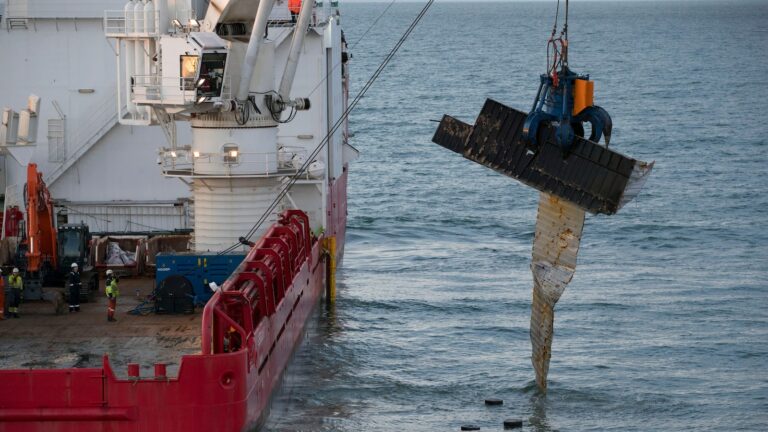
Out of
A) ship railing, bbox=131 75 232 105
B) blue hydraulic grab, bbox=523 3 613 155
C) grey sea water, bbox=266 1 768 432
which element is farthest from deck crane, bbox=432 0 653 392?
ship railing, bbox=131 75 232 105

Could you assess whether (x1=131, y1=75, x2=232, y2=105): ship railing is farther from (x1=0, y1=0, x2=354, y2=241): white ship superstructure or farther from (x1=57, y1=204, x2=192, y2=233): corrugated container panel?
(x1=57, y1=204, x2=192, y2=233): corrugated container panel

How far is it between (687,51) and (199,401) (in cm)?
16029

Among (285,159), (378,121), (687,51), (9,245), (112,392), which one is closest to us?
(112,392)

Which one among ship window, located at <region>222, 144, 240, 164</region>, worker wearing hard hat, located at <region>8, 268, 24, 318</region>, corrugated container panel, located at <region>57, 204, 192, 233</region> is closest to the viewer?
worker wearing hard hat, located at <region>8, 268, 24, 318</region>

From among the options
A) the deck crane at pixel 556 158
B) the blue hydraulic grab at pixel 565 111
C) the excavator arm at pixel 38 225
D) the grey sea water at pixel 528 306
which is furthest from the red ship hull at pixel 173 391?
the excavator arm at pixel 38 225

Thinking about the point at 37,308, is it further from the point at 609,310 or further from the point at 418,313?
the point at 609,310

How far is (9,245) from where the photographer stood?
34.4m

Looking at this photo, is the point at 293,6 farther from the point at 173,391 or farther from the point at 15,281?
the point at 173,391

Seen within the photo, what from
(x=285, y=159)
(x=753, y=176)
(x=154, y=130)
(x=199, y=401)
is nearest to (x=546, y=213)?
(x=199, y=401)

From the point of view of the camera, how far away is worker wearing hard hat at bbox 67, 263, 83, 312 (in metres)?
31.2

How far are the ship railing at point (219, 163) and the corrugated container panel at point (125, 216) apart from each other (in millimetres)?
5909

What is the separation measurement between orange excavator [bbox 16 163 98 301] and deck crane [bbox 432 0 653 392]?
9730mm

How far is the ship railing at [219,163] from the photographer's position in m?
34.6

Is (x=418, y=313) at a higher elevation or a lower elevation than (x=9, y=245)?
lower
